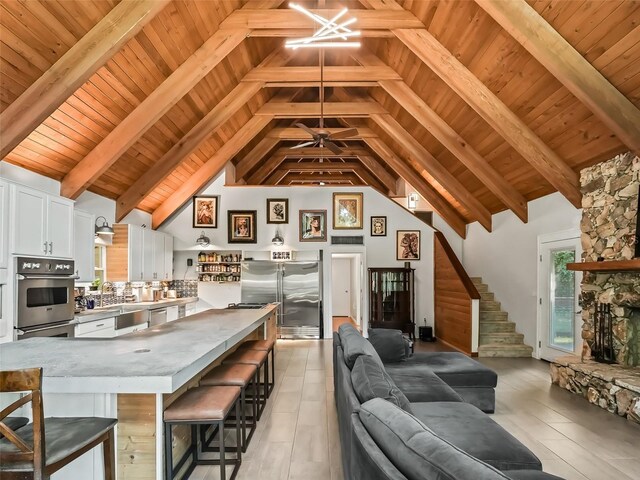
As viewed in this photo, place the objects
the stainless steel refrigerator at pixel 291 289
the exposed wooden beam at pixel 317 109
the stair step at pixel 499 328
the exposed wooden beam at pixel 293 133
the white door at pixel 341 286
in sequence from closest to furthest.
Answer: the stair step at pixel 499 328 < the exposed wooden beam at pixel 317 109 < the stainless steel refrigerator at pixel 291 289 < the exposed wooden beam at pixel 293 133 < the white door at pixel 341 286

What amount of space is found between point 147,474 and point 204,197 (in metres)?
7.13

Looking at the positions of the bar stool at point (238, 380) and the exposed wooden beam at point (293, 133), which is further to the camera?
the exposed wooden beam at point (293, 133)

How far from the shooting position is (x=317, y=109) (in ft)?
23.8

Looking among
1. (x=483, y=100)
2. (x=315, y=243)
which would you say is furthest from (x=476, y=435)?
(x=315, y=243)

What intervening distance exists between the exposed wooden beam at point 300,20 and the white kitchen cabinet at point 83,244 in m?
3.26

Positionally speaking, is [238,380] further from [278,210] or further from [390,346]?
[278,210]

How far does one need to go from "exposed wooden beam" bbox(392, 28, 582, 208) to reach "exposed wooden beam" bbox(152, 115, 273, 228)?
349 cm

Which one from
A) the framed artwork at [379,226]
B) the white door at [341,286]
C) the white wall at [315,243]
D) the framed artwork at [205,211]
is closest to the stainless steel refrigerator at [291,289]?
the white wall at [315,243]

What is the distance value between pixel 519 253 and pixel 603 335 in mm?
2416

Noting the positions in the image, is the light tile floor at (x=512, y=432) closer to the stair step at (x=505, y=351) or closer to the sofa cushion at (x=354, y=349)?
the sofa cushion at (x=354, y=349)

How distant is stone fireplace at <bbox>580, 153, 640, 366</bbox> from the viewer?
14.3 feet

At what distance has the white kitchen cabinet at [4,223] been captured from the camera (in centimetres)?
366

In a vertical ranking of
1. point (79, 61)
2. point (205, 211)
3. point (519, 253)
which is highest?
point (79, 61)

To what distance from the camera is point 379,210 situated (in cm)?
873
